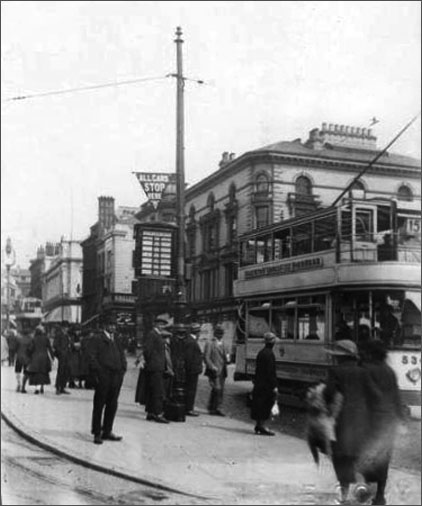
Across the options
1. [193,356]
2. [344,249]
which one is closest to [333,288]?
[344,249]

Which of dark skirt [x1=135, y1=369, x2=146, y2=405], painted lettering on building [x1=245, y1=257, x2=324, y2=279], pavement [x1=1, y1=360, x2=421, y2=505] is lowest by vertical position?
pavement [x1=1, y1=360, x2=421, y2=505]

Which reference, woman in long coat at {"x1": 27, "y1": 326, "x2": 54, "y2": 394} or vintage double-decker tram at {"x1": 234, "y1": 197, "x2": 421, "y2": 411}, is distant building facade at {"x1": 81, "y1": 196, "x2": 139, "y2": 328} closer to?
woman in long coat at {"x1": 27, "y1": 326, "x2": 54, "y2": 394}

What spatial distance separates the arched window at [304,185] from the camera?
1.60m

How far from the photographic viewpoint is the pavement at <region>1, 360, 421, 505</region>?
198 centimetres

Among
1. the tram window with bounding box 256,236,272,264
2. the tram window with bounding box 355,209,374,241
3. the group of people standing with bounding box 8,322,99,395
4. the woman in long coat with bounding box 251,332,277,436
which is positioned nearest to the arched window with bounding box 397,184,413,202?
the tram window with bounding box 355,209,374,241

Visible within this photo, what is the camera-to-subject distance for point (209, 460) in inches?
86.6

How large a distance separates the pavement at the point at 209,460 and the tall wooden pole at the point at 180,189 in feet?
1.30

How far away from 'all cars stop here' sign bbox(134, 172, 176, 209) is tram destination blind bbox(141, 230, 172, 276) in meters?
0.12

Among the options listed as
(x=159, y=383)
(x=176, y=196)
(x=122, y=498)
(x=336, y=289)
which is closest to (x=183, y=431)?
(x=159, y=383)

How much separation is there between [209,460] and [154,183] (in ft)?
3.02

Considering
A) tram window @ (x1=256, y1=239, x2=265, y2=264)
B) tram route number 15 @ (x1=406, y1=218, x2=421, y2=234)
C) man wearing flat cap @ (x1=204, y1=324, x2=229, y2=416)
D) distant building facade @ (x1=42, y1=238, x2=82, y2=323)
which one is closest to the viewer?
tram route number 15 @ (x1=406, y1=218, x2=421, y2=234)

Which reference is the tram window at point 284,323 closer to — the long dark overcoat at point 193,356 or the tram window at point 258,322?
the tram window at point 258,322

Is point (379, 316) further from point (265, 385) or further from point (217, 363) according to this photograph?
point (217, 363)

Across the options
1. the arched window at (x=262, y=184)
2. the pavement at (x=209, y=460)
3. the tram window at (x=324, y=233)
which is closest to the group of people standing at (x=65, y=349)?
the pavement at (x=209, y=460)
